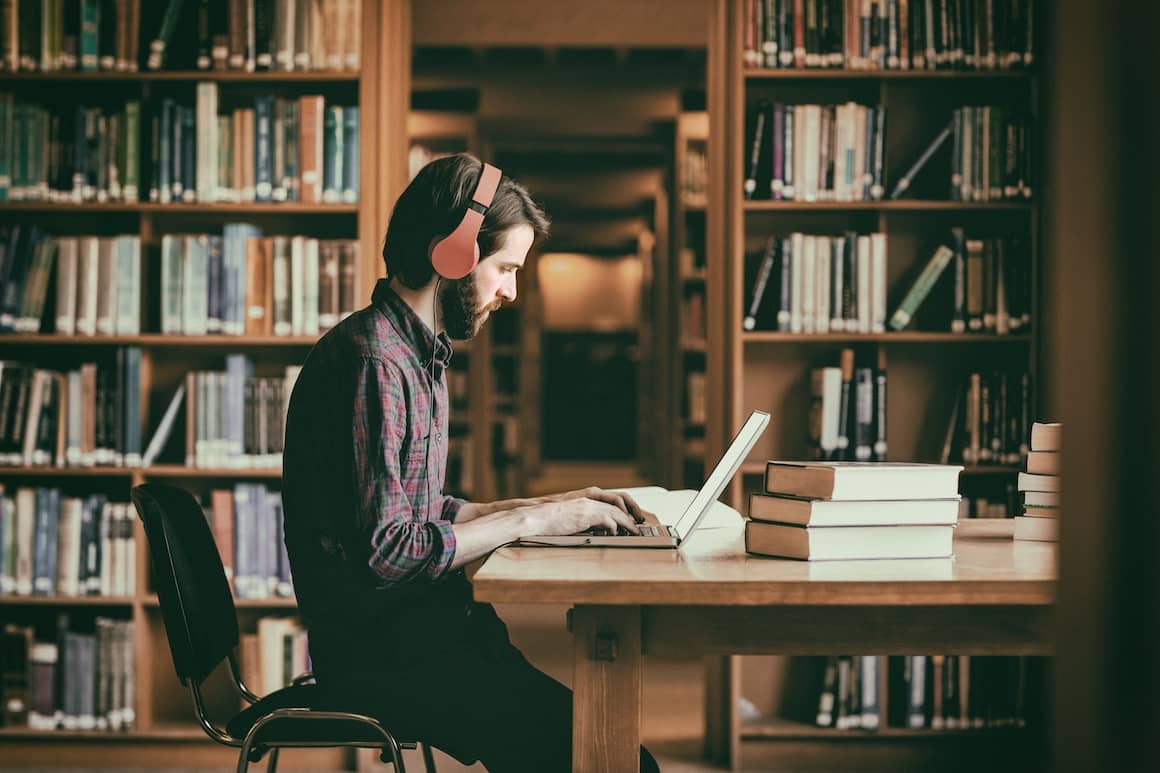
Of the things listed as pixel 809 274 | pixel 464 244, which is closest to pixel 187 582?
pixel 464 244

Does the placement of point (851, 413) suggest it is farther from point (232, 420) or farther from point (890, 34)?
point (232, 420)

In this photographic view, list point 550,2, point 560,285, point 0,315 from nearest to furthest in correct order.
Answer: point 0,315 → point 550,2 → point 560,285

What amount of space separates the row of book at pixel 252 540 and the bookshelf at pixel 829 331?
123 centimetres

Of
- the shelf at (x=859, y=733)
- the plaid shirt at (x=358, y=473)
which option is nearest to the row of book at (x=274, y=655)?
the shelf at (x=859, y=733)

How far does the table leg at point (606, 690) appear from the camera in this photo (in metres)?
1.32

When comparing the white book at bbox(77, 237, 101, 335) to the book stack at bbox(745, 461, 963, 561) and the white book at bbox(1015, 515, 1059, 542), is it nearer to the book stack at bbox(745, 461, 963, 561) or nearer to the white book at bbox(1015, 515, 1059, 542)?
the book stack at bbox(745, 461, 963, 561)

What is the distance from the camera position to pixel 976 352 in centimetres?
329

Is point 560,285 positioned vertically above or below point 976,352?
above

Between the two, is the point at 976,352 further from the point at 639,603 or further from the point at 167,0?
the point at 167,0

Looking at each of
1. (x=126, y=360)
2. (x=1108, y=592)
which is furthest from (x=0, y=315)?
(x=1108, y=592)

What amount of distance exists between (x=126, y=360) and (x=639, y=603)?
2.24m

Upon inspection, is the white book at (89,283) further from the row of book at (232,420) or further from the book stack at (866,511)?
the book stack at (866,511)

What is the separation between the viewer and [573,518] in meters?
1.63

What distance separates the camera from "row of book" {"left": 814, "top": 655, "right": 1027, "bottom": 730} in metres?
3.06
